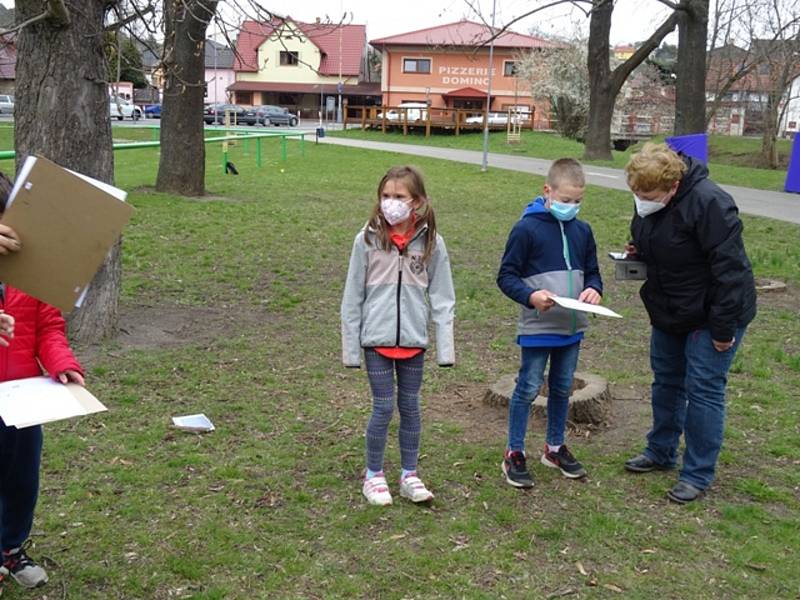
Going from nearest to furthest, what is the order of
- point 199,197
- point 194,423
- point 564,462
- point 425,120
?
point 564,462, point 194,423, point 199,197, point 425,120

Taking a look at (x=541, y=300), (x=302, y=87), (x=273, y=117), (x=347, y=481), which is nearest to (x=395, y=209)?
(x=541, y=300)

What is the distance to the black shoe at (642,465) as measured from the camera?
13.8 ft

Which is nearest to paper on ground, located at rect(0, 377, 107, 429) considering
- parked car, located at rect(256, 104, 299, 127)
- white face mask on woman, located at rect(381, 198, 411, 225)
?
white face mask on woman, located at rect(381, 198, 411, 225)

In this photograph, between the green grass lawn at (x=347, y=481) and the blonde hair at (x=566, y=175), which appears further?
the blonde hair at (x=566, y=175)

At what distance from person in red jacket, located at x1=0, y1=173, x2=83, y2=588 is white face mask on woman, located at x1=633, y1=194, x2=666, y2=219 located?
2458 mm

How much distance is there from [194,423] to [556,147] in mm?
29667

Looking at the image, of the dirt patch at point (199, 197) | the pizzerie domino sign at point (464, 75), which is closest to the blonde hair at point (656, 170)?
the dirt patch at point (199, 197)

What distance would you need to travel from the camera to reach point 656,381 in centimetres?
421

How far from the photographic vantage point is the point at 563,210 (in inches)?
151

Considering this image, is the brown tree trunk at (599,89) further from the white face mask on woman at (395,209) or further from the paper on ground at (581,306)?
the white face mask on woman at (395,209)

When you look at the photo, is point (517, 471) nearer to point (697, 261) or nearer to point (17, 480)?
point (697, 261)

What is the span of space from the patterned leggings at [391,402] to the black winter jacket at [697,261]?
3.76 ft

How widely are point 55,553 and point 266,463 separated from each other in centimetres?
116

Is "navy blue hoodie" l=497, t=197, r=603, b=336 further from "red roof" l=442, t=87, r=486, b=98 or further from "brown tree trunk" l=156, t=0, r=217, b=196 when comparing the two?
"red roof" l=442, t=87, r=486, b=98
